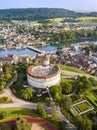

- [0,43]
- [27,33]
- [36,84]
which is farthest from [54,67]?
[27,33]

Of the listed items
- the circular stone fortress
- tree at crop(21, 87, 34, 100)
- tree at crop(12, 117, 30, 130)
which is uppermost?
the circular stone fortress

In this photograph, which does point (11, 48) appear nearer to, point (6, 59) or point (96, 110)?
point (6, 59)

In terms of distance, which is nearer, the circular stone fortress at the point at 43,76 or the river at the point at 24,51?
the circular stone fortress at the point at 43,76

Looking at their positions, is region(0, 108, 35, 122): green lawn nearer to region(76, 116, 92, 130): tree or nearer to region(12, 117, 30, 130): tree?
region(12, 117, 30, 130): tree

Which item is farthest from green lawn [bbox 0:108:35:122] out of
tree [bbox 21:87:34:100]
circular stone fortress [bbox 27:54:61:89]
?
circular stone fortress [bbox 27:54:61:89]

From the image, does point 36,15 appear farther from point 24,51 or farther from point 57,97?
point 57,97

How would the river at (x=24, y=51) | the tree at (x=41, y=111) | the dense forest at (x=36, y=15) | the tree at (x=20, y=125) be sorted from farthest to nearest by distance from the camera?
the dense forest at (x=36, y=15) → the river at (x=24, y=51) → the tree at (x=41, y=111) → the tree at (x=20, y=125)

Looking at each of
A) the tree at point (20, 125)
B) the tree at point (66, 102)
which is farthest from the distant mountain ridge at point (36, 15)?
the tree at point (20, 125)

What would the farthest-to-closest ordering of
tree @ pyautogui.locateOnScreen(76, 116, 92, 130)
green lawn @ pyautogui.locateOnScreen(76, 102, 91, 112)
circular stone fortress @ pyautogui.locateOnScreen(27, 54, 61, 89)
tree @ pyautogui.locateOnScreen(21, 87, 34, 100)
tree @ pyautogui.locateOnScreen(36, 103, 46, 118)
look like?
circular stone fortress @ pyautogui.locateOnScreen(27, 54, 61, 89)
tree @ pyautogui.locateOnScreen(21, 87, 34, 100)
green lawn @ pyautogui.locateOnScreen(76, 102, 91, 112)
tree @ pyautogui.locateOnScreen(36, 103, 46, 118)
tree @ pyautogui.locateOnScreen(76, 116, 92, 130)

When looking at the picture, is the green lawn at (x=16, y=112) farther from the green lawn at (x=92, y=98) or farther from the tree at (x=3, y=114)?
the green lawn at (x=92, y=98)

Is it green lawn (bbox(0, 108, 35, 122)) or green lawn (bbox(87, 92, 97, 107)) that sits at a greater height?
green lawn (bbox(87, 92, 97, 107))
